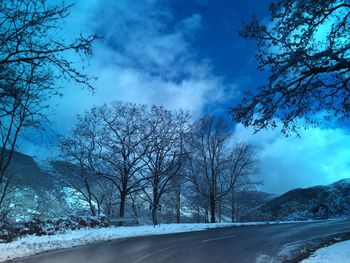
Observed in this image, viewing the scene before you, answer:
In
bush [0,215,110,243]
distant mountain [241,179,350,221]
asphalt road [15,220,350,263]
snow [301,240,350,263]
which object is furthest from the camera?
distant mountain [241,179,350,221]

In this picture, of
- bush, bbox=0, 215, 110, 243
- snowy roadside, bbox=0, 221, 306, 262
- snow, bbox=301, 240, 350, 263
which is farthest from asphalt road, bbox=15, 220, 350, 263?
bush, bbox=0, 215, 110, 243

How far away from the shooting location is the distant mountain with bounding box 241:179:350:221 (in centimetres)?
4253

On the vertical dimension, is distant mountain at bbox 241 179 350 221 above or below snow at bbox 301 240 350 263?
above

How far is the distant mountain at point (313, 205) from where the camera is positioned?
4253cm

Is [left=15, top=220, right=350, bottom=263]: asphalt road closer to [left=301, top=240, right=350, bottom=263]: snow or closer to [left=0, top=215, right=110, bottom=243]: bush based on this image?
[left=301, top=240, right=350, bottom=263]: snow

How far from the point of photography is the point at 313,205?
1780 inches

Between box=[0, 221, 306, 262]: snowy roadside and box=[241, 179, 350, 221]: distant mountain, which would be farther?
box=[241, 179, 350, 221]: distant mountain

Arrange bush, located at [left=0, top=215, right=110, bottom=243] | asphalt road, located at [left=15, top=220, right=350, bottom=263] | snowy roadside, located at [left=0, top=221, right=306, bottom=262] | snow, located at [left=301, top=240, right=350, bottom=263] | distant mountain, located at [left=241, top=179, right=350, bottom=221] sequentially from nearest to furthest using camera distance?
1. snow, located at [left=301, top=240, right=350, bottom=263]
2. asphalt road, located at [left=15, top=220, right=350, bottom=263]
3. snowy roadside, located at [left=0, top=221, right=306, bottom=262]
4. bush, located at [left=0, top=215, right=110, bottom=243]
5. distant mountain, located at [left=241, top=179, right=350, bottom=221]

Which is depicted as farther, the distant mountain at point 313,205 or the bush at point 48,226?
the distant mountain at point 313,205

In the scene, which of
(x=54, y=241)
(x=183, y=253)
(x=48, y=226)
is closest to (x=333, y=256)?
(x=183, y=253)

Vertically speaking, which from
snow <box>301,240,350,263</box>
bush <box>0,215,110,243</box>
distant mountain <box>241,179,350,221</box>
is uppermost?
distant mountain <box>241,179,350,221</box>

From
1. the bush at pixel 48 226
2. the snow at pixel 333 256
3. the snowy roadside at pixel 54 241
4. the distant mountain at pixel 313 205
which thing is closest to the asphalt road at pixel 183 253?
the snowy roadside at pixel 54 241

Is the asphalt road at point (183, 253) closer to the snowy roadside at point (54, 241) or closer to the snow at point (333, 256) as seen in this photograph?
the snowy roadside at point (54, 241)

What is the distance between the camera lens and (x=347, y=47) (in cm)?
998
